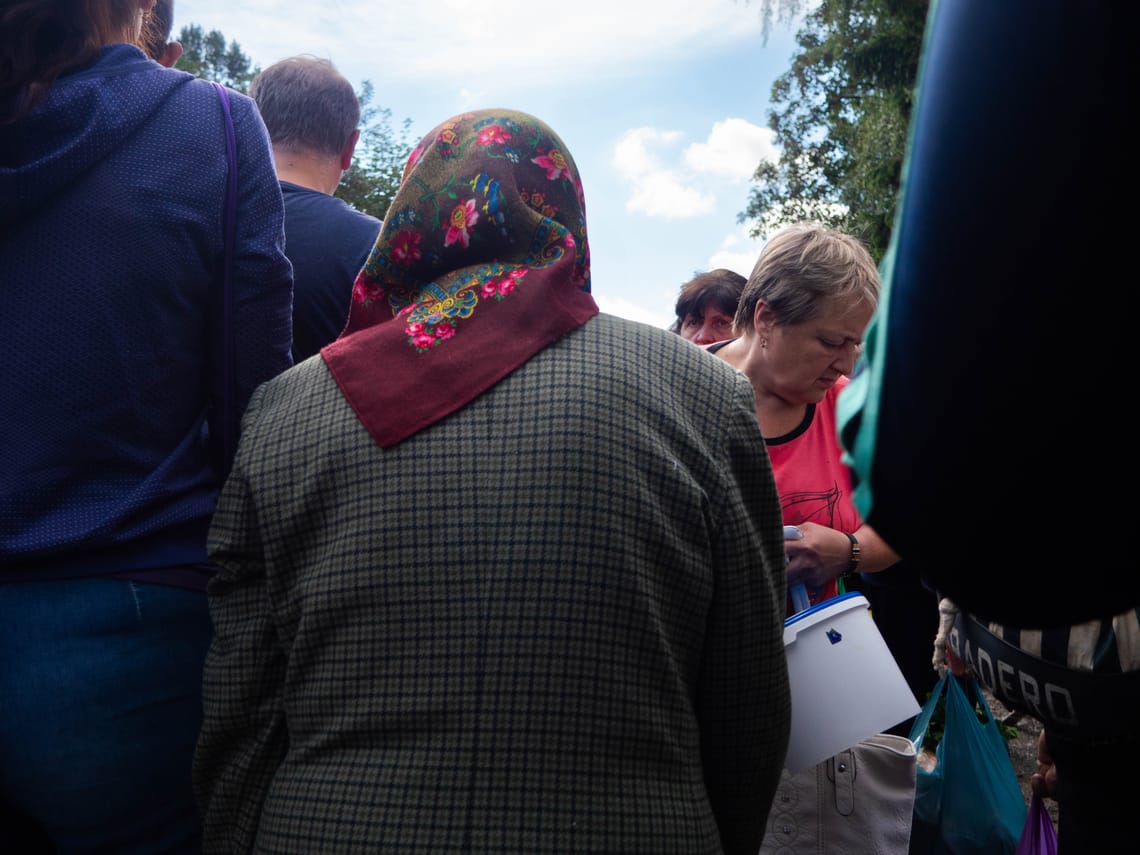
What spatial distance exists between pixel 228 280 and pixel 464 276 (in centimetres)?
38

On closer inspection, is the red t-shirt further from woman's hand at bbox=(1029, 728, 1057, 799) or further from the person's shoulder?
the person's shoulder

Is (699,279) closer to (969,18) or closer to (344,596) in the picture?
(344,596)

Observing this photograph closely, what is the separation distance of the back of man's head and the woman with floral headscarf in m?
1.09

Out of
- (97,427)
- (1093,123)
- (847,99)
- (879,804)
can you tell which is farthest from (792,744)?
(847,99)

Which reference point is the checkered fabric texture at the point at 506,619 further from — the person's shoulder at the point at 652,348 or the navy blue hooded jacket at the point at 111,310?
the navy blue hooded jacket at the point at 111,310

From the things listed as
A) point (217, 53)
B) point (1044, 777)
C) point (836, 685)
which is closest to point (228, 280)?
point (836, 685)

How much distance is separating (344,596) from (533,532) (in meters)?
0.27

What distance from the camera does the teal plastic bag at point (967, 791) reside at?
2.34 meters

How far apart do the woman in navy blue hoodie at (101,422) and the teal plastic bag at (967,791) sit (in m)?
1.71

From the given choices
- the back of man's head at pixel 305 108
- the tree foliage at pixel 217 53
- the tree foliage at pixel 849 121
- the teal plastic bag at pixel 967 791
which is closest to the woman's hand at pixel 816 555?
the teal plastic bag at pixel 967 791

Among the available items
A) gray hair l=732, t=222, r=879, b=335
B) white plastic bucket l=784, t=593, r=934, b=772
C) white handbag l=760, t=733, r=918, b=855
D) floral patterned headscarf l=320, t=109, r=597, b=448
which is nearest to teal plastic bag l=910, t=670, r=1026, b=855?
white handbag l=760, t=733, r=918, b=855

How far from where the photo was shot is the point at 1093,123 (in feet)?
1.79

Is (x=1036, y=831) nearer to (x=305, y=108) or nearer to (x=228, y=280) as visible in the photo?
(x=228, y=280)

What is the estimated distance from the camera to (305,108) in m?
2.50
